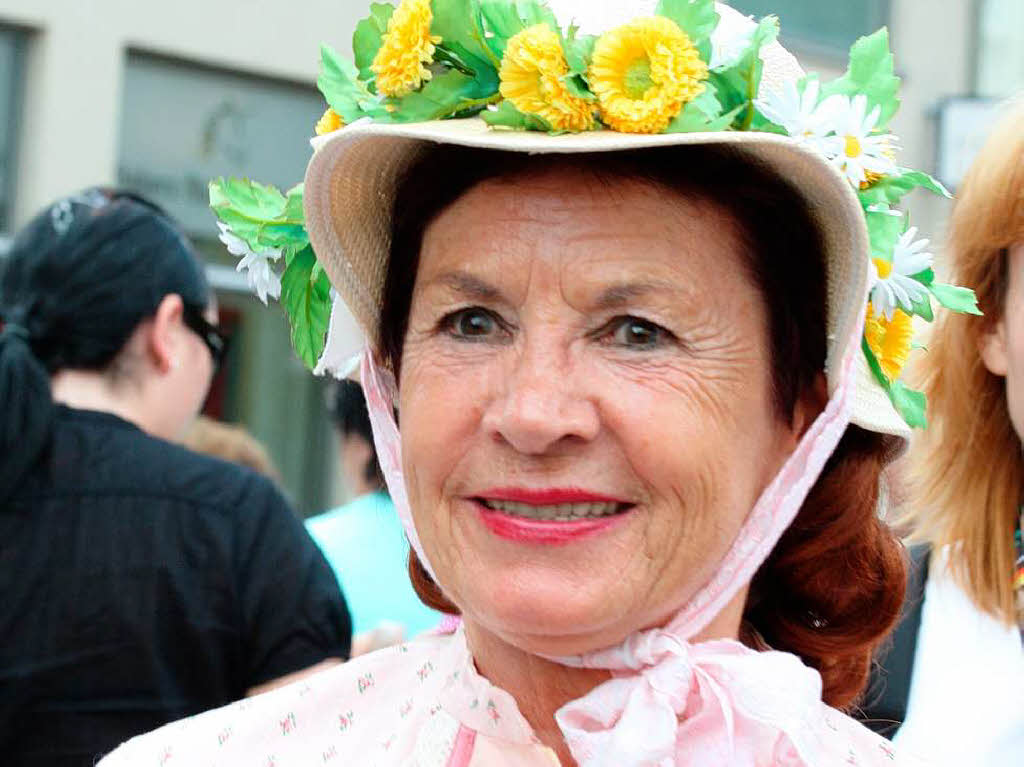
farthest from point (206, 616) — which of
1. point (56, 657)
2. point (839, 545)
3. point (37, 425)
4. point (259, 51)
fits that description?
point (259, 51)

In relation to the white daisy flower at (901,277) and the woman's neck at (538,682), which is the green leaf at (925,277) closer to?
the white daisy flower at (901,277)

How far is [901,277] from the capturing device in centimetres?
225

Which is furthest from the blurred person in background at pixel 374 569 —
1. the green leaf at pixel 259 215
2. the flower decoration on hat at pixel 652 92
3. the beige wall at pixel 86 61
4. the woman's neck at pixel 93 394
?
the beige wall at pixel 86 61

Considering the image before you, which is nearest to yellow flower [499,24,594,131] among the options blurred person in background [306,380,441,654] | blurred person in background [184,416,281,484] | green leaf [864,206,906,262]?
green leaf [864,206,906,262]

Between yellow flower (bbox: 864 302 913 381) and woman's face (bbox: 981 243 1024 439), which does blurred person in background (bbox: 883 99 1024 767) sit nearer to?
woman's face (bbox: 981 243 1024 439)

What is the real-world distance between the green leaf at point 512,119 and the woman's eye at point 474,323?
0.24 metres

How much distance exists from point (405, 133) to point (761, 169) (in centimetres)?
46

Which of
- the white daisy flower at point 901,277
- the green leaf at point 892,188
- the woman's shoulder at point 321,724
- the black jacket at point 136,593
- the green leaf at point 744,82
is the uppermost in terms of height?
the green leaf at point 744,82

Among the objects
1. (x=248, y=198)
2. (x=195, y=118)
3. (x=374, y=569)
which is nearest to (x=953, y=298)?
(x=248, y=198)

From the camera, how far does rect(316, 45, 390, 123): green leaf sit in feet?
7.38

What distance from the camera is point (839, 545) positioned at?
2.41 m

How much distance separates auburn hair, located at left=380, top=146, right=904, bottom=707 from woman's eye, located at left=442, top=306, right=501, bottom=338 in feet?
0.53

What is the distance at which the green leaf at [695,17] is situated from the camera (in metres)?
2.07

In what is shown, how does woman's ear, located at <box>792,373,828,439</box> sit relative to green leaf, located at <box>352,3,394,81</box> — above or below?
below
